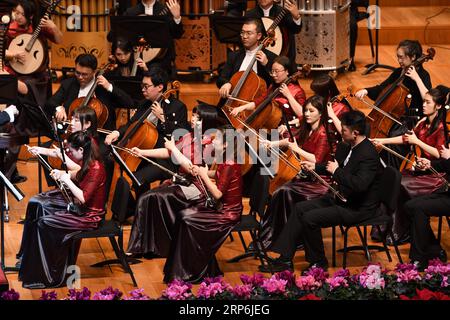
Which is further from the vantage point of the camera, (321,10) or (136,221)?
(321,10)

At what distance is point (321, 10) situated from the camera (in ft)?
33.2

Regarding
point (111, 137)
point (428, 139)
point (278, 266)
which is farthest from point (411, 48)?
point (111, 137)

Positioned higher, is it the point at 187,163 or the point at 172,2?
the point at 172,2

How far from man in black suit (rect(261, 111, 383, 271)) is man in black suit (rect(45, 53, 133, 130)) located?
160 cm

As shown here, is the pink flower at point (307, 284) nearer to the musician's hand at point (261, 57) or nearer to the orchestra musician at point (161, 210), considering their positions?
the orchestra musician at point (161, 210)

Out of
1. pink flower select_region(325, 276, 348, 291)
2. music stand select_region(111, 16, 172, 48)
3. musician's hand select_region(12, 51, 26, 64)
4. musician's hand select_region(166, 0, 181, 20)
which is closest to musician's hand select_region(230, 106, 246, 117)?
music stand select_region(111, 16, 172, 48)

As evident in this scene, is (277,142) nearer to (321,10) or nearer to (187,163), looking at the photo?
(187,163)

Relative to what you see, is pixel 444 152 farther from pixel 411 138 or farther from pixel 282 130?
pixel 282 130

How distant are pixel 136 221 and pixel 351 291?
2.15 m

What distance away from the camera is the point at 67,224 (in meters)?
6.88

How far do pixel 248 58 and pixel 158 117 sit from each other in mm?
982
